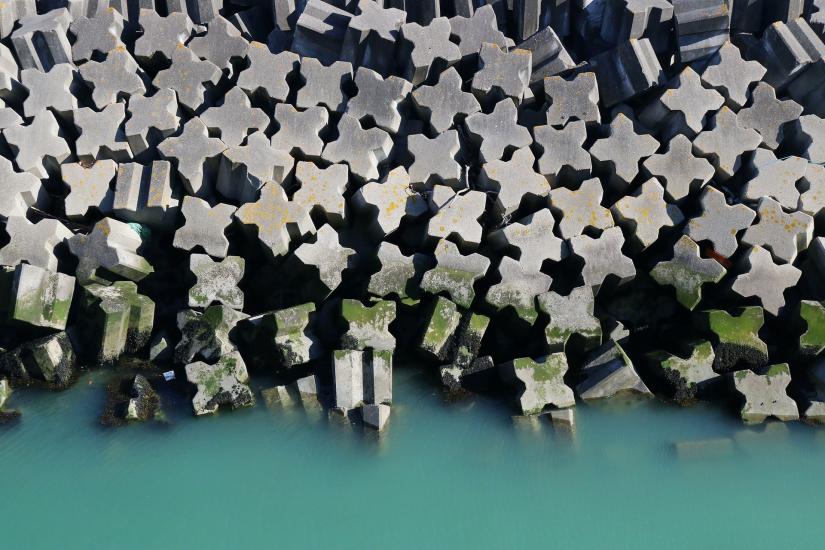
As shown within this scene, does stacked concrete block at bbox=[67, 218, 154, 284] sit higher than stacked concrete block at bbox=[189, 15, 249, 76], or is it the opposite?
stacked concrete block at bbox=[189, 15, 249, 76]

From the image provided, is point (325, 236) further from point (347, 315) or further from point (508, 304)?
point (508, 304)

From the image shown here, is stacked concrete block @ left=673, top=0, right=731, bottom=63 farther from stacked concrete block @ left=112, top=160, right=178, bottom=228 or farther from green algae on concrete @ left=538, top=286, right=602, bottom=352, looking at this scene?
stacked concrete block @ left=112, top=160, right=178, bottom=228

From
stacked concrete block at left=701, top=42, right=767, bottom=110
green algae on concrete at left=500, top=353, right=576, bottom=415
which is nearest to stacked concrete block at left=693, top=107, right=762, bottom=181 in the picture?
stacked concrete block at left=701, top=42, right=767, bottom=110

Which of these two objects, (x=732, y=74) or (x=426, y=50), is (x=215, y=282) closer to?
(x=426, y=50)

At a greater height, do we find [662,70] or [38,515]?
[662,70]

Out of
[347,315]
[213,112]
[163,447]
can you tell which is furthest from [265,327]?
[213,112]
